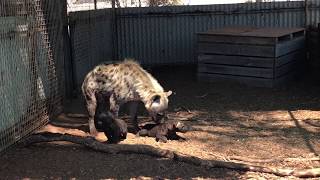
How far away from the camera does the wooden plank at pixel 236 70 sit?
1035 cm

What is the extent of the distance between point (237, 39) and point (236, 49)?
0.20 metres

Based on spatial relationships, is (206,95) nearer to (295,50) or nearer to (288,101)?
(288,101)

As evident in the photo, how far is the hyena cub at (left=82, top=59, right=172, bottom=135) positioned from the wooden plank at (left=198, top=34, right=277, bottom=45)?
3444 millimetres

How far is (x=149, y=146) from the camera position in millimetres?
6344

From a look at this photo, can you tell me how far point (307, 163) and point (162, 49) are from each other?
7.54 m

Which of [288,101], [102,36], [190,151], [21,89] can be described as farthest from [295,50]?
[21,89]

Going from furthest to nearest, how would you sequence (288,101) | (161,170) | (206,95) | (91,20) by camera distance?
(91,20) → (206,95) → (288,101) → (161,170)

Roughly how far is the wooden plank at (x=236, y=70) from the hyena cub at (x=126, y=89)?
3483 millimetres

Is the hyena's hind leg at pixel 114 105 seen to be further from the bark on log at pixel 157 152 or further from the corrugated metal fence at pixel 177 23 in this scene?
the corrugated metal fence at pixel 177 23

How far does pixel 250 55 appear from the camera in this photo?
10438 millimetres

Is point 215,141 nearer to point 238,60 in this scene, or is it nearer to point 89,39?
point 238,60

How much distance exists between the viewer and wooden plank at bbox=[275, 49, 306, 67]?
1034 centimetres

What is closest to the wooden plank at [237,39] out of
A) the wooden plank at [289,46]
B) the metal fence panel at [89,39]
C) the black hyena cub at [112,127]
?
the wooden plank at [289,46]

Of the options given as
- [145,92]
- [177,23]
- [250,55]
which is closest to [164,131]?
[145,92]
